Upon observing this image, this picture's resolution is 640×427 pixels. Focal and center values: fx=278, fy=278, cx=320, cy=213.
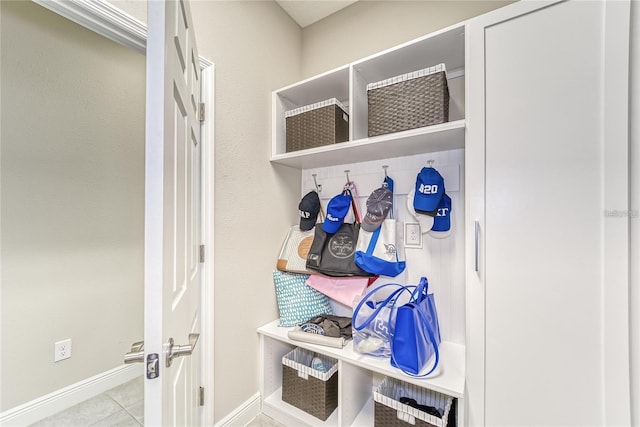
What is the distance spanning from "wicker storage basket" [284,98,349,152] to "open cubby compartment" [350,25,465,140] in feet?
0.35

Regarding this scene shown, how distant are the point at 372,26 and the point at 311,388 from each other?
2272 mm

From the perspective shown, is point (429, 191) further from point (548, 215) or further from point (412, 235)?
point (548, 215)

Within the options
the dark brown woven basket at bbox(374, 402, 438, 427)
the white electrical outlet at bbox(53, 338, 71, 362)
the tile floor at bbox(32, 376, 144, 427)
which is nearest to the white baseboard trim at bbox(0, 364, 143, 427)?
the tile floor at bbox(32, 376, 144, 427)

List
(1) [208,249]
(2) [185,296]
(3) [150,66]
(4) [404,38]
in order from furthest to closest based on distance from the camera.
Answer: (4) [404,38]
(1) [208,249]
(2) [185,296]
(3) [150,66]

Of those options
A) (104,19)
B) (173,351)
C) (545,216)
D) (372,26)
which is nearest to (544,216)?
(545,216)

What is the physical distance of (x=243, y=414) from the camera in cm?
162

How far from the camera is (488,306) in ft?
3.65

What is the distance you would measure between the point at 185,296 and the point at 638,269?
152 cm

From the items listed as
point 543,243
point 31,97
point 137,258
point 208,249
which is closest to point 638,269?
point 543,243

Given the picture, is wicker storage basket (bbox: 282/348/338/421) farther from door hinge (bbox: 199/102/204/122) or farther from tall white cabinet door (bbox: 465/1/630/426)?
door hinge (bbox: 199/102/204/122)

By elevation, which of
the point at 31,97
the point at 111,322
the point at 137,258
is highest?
the point at 31,97

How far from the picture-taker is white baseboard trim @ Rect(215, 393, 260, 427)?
1538mm

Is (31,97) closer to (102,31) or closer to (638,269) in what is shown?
(102,31)

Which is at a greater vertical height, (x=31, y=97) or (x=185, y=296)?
(x=31, y=97)
